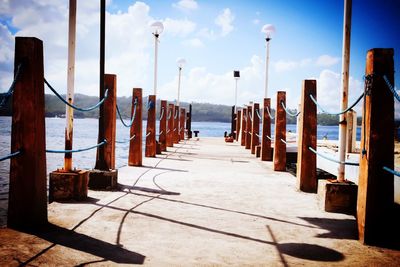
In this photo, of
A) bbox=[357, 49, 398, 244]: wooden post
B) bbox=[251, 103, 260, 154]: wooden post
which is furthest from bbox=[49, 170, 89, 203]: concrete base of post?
bbox=[251, 103, 260, 154]: wooden post

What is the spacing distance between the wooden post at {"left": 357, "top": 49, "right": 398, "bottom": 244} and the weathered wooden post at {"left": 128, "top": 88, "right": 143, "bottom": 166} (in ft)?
17.4

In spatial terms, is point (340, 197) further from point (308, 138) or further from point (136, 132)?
point (136, 132)

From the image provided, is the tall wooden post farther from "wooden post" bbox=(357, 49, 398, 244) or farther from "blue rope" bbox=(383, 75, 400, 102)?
"blue rope" bbox=(383, 75, 400, 102)

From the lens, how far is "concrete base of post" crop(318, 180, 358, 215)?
3928 millimetres

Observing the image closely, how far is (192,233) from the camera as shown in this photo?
10.0ft

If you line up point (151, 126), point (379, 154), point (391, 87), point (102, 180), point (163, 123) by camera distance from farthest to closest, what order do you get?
point (163, 123)
point (151, 126)
point (102, 180)
point (379, 154)
point (391, 87)

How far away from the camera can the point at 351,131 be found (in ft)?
33.3

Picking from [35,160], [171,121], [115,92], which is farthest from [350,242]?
[171,121]

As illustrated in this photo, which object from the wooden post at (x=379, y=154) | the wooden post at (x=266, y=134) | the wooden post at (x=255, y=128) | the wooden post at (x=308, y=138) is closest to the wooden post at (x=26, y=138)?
the wooden post at (x=379, y=154)

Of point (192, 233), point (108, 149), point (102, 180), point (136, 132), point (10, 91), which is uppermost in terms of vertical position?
point (10, 91)

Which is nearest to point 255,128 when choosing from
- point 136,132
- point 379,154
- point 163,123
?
point 163,123

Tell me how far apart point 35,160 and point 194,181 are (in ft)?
10.8

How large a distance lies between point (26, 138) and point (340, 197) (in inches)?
149

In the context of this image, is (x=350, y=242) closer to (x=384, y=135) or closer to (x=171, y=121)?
(x=384, y=135)
